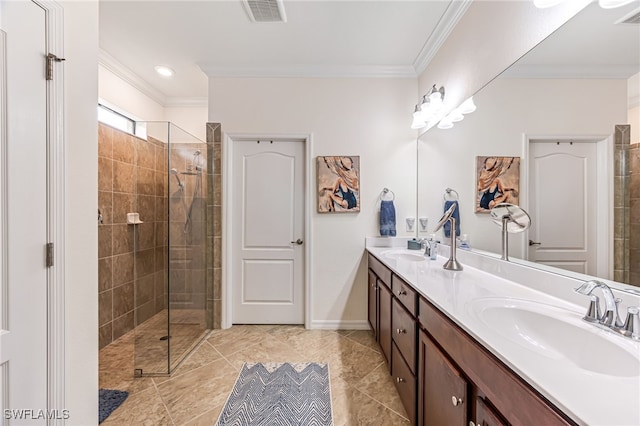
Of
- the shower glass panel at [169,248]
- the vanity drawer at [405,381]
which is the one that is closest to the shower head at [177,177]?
the shower glass panel at [169,248]

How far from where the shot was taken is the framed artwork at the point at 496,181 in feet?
4.69

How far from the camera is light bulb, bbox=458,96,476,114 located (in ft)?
6.01

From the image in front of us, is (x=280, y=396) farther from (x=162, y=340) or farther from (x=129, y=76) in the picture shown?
(x=129, y=76)

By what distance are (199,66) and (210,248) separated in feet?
6.30

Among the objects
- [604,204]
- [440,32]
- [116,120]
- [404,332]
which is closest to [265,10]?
[440,32]

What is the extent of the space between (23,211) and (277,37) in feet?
7.17

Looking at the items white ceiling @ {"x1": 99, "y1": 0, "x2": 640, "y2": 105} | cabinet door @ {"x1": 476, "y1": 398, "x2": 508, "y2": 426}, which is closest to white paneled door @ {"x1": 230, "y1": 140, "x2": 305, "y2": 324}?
white ceiling @ {"x1": 99, "y1": 0, "x2": 640, "y2": 105}

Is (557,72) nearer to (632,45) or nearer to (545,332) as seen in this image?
(632,45)

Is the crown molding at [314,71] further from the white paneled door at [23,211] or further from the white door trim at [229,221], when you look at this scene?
the white paneled door at [23,211]

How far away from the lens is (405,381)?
59.3 inches

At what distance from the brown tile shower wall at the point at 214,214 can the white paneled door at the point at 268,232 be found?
16cm

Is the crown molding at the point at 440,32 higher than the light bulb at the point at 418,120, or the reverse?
the crown molding at the point at 440,32

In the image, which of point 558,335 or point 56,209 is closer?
point 558,335

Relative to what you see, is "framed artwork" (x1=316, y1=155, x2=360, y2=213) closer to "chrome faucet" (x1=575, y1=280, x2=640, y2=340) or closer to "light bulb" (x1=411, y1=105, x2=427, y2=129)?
"light bulb" (x1=411, y1=105, x2=427, y2=129)
